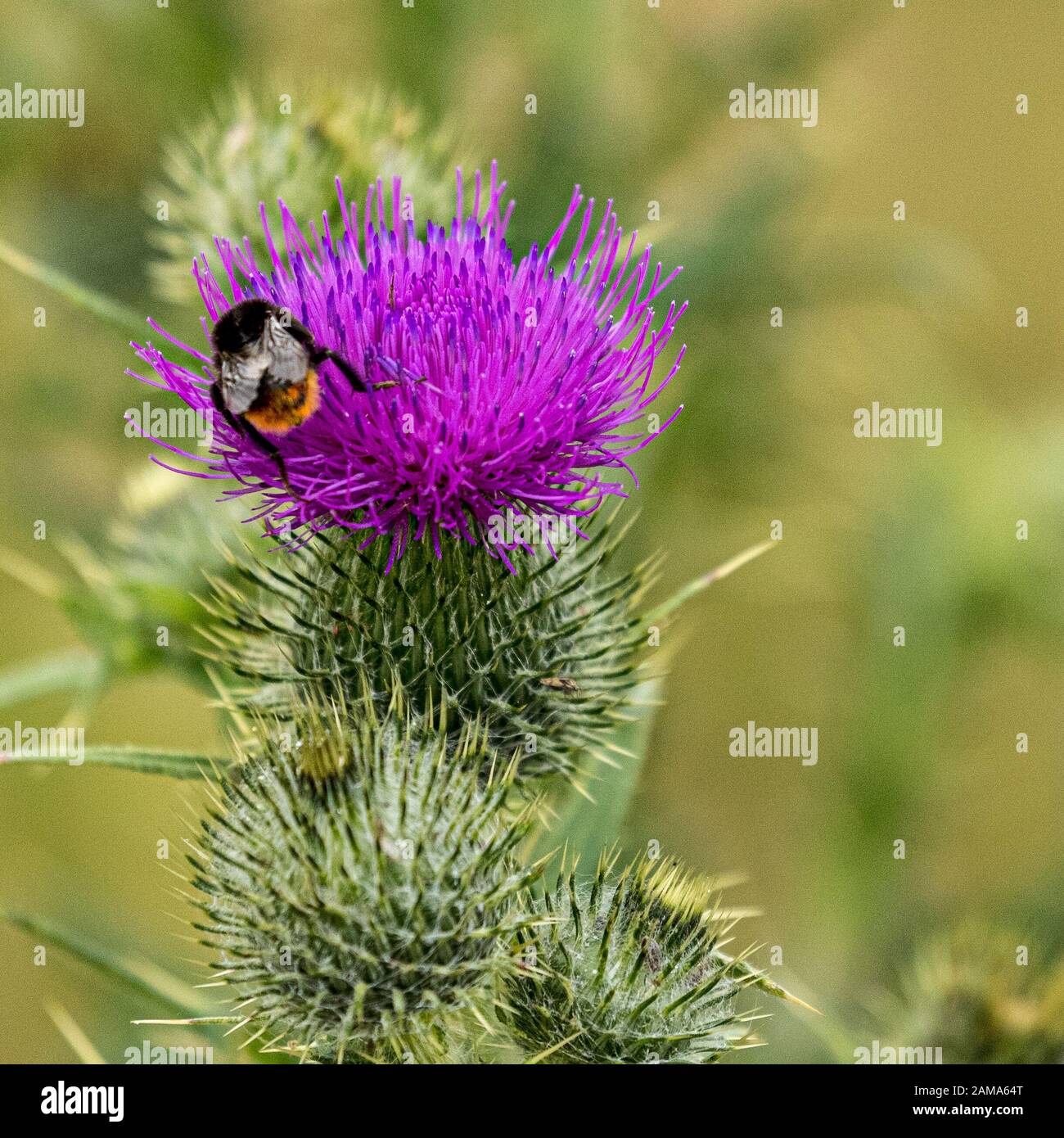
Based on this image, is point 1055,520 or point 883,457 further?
point 883,457

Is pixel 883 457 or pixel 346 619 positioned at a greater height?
pixel 883 457

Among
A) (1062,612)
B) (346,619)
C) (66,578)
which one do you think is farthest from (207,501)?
(1062,612)

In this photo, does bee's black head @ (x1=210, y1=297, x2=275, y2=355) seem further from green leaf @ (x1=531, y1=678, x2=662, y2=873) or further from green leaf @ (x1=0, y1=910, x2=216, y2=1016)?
Result: green leaf @ (x1=0, y1=910, x2=216, y2=1016)

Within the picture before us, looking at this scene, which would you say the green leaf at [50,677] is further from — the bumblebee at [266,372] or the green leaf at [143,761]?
the bumblebee at [266,372]

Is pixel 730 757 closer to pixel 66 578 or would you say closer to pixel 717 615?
pixel 717 615

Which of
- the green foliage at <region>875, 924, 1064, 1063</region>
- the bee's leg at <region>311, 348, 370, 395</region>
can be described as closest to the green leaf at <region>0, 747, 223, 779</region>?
the bee's leg at <region>311, 348, 370, 395</region>
